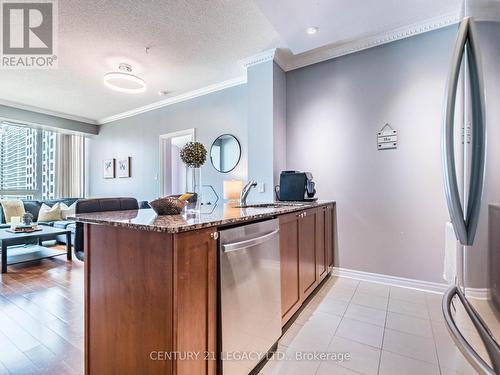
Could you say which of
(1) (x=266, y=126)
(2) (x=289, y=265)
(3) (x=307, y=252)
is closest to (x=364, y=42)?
(1) (x=266, y=126)

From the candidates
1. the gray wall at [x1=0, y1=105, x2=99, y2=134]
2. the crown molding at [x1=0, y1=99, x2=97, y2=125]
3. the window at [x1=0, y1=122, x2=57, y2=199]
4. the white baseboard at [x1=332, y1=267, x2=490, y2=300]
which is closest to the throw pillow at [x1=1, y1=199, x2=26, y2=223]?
the window at [x1=0, y1=122, x2=57, y2=199]

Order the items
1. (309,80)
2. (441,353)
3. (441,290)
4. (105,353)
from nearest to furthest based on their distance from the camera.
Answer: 1. (105,353)
2. (441,353)
3. (441,290)
4. (309,80)

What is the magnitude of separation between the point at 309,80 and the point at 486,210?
3031 millimetres

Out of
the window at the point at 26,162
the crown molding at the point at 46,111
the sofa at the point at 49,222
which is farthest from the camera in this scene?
the window at the point at 26,162

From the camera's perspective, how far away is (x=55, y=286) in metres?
2.67

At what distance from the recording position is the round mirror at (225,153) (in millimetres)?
3824

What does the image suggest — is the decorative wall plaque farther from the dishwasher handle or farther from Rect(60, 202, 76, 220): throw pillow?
Rect(60, 202, 76, 220): throw pillow

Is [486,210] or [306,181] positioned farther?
[306,181]

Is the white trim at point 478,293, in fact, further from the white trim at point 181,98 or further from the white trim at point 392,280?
the white trim at point 181,98

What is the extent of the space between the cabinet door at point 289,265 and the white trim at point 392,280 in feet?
3.96

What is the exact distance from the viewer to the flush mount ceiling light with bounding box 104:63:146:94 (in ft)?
10.4

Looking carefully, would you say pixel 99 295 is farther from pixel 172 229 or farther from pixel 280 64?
pixel 280 64

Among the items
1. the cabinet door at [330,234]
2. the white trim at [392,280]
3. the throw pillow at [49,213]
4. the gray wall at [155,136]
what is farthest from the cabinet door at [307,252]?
the throw pillow at [49,213]

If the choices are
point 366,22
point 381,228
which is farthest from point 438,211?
point 366,22
